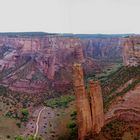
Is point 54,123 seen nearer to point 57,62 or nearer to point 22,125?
point 22,125

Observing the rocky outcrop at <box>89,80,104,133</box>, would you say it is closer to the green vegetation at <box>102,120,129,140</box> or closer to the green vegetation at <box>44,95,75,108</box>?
the green vegetation at <box>102,120,129,140</box>

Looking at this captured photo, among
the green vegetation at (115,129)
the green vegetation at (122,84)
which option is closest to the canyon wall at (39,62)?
the green vegetation at (122,84)

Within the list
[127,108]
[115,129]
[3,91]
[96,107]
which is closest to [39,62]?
[3,91]

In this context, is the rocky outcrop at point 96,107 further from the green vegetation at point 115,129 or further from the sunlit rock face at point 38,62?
the sunlit rock face at point 38,62

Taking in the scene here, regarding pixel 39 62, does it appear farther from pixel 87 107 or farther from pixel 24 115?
pixel 87 107

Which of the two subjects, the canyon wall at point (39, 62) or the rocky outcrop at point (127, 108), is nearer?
the rocky outcrop at point (127, 108)

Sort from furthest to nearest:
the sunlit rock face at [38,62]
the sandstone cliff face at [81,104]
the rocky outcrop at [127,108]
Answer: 1. the sunlit rock face at [38,62]
2. the rocky outcrop at [127,108]
3. the sandstone cliff face at [81,104]

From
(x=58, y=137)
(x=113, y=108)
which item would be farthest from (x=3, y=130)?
(x=113, y=108)
